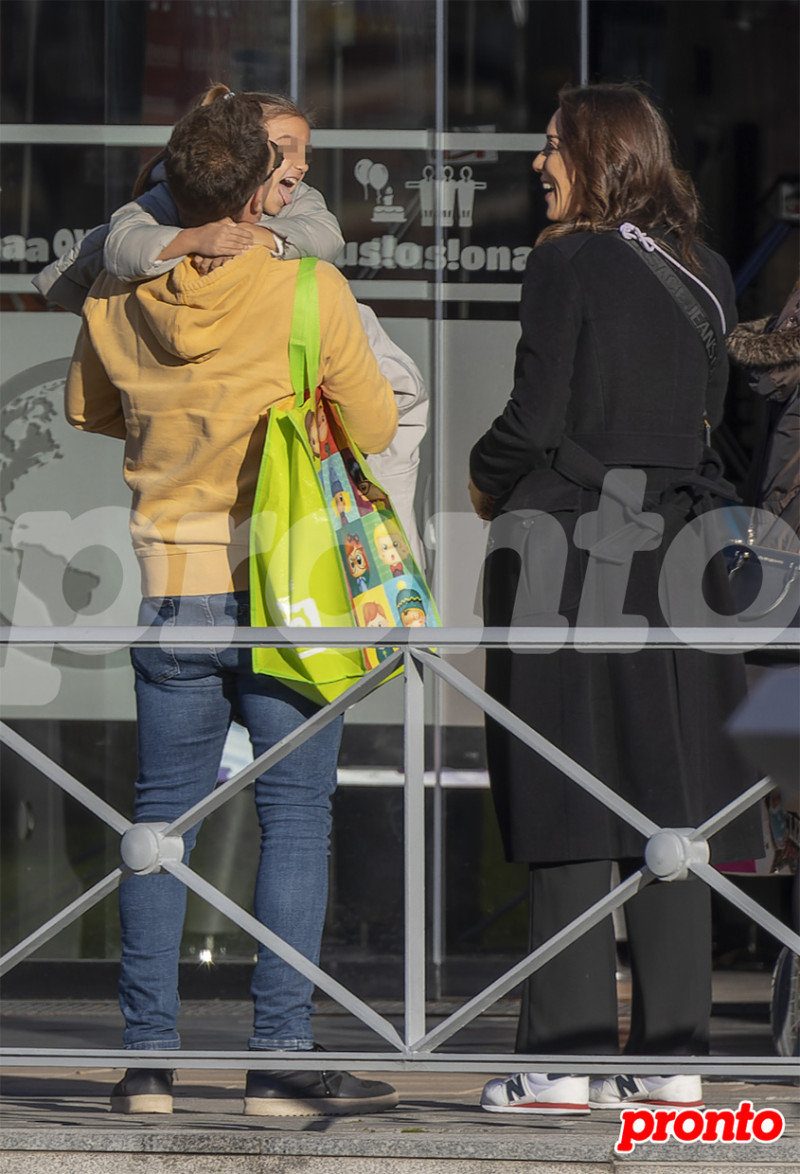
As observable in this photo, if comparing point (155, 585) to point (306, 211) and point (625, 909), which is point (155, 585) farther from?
point (625, 909)

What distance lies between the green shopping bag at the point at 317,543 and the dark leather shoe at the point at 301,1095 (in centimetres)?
76

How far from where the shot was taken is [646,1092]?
352 centimetres

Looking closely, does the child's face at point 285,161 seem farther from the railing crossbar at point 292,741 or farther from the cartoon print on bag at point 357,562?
the railing crossbar at point 292,741

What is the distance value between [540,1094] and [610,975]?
0.90 ft

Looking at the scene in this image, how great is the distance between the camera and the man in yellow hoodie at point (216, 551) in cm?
342

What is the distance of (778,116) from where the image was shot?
18.7 ft

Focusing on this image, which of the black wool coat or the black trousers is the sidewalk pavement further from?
the black wool coat

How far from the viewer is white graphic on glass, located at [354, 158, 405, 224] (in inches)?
219

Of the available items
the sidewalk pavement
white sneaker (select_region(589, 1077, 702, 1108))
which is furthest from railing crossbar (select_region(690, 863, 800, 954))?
white sneaker (select_region(589, 1077, 702, 1108))

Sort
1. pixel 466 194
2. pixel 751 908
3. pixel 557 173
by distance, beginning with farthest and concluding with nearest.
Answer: pixel 466 194
pixel 557 173
pixel 751 908

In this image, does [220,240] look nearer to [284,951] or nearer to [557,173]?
[557,173]

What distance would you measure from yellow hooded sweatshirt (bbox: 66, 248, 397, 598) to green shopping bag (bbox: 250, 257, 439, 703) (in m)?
0.04

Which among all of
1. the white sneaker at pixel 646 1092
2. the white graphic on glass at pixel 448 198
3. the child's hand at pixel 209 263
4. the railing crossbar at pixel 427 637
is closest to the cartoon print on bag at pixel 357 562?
the railing crossbar at pixel 427 637

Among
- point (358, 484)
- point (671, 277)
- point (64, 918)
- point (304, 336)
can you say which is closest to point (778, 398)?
point (671, 277)
